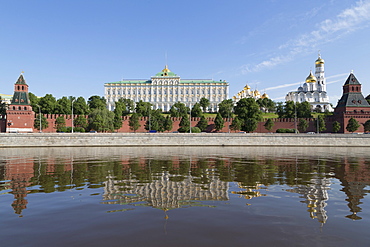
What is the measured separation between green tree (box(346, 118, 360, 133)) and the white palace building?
8235 cm

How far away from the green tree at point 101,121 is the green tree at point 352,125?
2173 inches

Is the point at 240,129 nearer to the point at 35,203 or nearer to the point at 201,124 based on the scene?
the point at 201,124

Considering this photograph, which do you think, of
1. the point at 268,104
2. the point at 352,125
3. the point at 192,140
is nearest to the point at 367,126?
the point at 352,125

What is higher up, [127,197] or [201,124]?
[201,124]

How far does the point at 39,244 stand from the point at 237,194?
6.86m

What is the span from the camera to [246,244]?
5637 millimetres

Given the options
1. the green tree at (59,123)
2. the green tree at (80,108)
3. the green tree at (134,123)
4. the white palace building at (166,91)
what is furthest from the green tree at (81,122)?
the white palace building at (166,91)

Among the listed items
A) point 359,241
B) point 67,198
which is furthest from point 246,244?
point 67,198

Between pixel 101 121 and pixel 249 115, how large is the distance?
37209 mm

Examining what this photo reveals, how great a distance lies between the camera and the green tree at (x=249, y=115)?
6431 centimetres

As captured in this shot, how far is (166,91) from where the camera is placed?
13962 cm

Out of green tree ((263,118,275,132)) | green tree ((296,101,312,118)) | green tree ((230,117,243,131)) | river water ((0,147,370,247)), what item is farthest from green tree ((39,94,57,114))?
green tree ((296,101,312,118))

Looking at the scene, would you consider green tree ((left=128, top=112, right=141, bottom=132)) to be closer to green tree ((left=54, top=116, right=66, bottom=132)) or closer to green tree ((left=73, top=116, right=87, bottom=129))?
green tree ((left=73, top=116, right=87, bottom=129))

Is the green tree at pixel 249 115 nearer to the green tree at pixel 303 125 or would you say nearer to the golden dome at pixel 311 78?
the green tree at pixel 303 125
